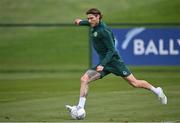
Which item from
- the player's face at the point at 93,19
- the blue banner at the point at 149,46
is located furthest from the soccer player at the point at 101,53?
the blue banner at the point at 149,46

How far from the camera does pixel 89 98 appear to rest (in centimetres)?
1812

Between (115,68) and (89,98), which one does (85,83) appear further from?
(89,98)

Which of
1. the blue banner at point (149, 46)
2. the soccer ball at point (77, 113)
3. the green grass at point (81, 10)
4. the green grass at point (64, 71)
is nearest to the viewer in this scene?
the soccer ball at point (77, 113)

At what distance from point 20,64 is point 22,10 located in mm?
6208

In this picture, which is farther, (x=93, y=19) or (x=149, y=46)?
(x=149, y=46)

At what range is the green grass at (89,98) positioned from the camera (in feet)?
48.6

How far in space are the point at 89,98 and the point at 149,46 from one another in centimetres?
817

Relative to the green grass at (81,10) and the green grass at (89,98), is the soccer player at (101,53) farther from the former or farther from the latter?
the green grass at (81,10)

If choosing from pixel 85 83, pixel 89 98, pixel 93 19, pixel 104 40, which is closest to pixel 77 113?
pixel 85 83

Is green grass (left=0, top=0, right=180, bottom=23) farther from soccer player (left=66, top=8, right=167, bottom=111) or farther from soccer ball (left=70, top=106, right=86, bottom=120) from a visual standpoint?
soccer ball (left=70, top=106, right=86, bottom=120)

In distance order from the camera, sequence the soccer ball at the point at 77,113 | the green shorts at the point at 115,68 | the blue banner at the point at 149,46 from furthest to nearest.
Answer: the blue banner at the point at 149,46 < the green shorts at the point at 115,68 < the soccer ball at the point at 77,113

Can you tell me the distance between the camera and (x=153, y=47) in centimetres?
2591

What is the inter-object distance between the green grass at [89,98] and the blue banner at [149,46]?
43 cm

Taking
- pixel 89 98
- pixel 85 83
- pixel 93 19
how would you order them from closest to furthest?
pixel 93 19 → pixel 85 83 → pixel 89 98
